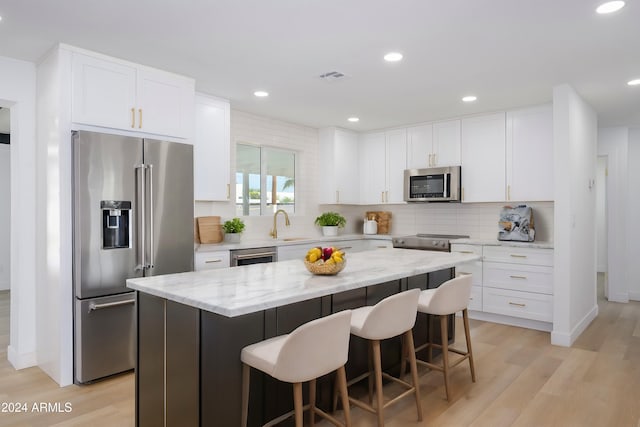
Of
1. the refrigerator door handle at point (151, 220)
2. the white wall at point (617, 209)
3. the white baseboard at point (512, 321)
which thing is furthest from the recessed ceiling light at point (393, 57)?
the white wall at point (617, 209)

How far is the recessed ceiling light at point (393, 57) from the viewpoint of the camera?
317 cm

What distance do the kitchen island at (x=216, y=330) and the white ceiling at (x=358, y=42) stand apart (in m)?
1.58

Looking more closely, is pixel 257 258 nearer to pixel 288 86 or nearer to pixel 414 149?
pixel 288 86

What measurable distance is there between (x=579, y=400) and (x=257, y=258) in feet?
9.77

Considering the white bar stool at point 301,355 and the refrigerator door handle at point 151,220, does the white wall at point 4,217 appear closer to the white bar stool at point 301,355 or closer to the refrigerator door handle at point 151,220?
the refrigerator door handle at point 151,220

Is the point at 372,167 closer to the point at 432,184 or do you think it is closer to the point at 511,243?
the point at 432,184

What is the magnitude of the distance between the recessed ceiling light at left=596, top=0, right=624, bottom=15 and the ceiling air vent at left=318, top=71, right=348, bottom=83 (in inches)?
73.3

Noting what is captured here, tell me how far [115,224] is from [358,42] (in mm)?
2255

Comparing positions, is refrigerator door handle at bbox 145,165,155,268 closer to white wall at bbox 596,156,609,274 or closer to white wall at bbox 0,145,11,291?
white wall at bbox 0,145,11,291

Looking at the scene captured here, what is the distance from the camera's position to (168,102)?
3582 mm

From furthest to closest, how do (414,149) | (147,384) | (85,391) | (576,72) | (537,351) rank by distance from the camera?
(414,149) < (537,351) < (576,72) < (85,391) < (147,384)

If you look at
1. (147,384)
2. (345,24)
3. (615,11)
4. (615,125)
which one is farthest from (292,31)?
(615,125)

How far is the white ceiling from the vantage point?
2.48m

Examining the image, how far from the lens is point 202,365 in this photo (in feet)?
6.16
